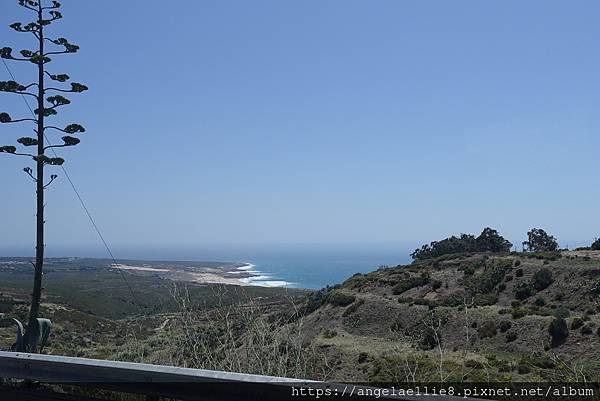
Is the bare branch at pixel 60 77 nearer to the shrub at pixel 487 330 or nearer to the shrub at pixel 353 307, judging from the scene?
the shrub at pixel 487 330

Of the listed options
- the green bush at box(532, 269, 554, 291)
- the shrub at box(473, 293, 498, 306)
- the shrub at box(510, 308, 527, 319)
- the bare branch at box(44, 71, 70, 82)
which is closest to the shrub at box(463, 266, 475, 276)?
the shrub at box(473, 293, 498, 306)

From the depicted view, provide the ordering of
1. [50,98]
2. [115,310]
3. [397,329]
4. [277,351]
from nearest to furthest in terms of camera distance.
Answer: [277,351] → [50,98] → [397,329] → [115,310]

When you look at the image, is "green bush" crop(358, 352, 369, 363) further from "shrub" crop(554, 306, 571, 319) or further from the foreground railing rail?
the foreground railing rail

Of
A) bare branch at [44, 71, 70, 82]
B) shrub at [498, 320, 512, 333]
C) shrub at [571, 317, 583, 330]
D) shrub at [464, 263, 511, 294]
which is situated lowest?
shrub at [498, 320, 512, 333]

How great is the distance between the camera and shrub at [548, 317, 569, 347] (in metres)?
26.2

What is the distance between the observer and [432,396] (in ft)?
11.9

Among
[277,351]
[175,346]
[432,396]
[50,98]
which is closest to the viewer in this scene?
[432,396]

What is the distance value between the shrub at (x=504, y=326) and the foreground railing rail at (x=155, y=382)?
2722 centimetres

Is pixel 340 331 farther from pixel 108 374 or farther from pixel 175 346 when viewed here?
pixel 108 374


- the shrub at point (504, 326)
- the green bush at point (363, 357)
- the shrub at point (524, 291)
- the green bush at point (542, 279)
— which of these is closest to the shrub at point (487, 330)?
the shrub at point (504, 326)

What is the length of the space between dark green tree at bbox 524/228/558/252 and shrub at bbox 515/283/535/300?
26356 millimetres

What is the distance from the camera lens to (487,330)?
29031 millimetres

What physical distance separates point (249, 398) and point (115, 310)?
49611 mm

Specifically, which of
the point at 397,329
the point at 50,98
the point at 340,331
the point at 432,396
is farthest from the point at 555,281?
the point at 432,396
